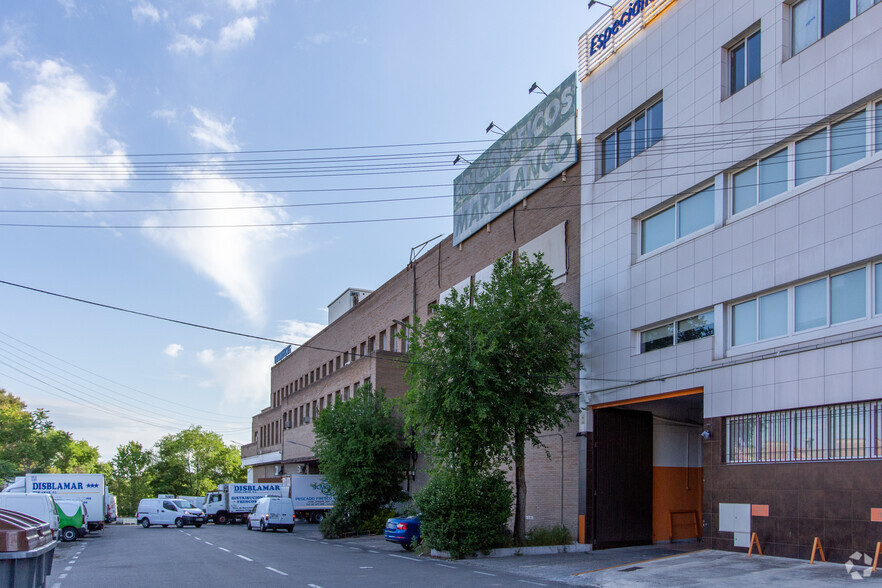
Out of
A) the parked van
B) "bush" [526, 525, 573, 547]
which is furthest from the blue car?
the parked van

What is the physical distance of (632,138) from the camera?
1003 inches

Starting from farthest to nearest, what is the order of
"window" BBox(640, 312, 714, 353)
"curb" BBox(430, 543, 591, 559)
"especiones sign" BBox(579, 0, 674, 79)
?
"especiones sign" BBox(579, 0, 674, 79) < "curb" BBox(430, 543, 591, 559) < "window" BBox(640, 312, 714, 353)

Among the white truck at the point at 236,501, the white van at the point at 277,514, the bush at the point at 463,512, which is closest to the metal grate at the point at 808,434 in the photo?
the bush at the point at 463,512

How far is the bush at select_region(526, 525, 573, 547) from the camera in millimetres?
25188

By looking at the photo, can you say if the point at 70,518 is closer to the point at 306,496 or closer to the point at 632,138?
the point at 306,496

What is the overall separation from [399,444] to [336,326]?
2289cm

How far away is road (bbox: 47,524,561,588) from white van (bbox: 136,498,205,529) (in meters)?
18.6

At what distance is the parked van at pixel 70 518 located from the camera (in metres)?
35.9

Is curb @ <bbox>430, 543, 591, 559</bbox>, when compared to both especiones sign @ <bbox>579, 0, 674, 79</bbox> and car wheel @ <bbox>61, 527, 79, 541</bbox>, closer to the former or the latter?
especiones sign @ <bbox>579, 0, 674, 79</bbox>

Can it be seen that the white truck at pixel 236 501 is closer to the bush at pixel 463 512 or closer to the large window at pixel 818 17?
the bush at pixel 463 512

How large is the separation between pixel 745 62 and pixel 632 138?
5.00m

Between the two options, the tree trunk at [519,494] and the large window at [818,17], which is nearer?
the large window at [818,17]

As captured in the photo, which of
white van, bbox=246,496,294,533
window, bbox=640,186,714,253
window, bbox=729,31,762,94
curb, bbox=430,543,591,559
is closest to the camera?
window, bbox=729,31,762,94

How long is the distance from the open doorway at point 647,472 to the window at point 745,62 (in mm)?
9236
